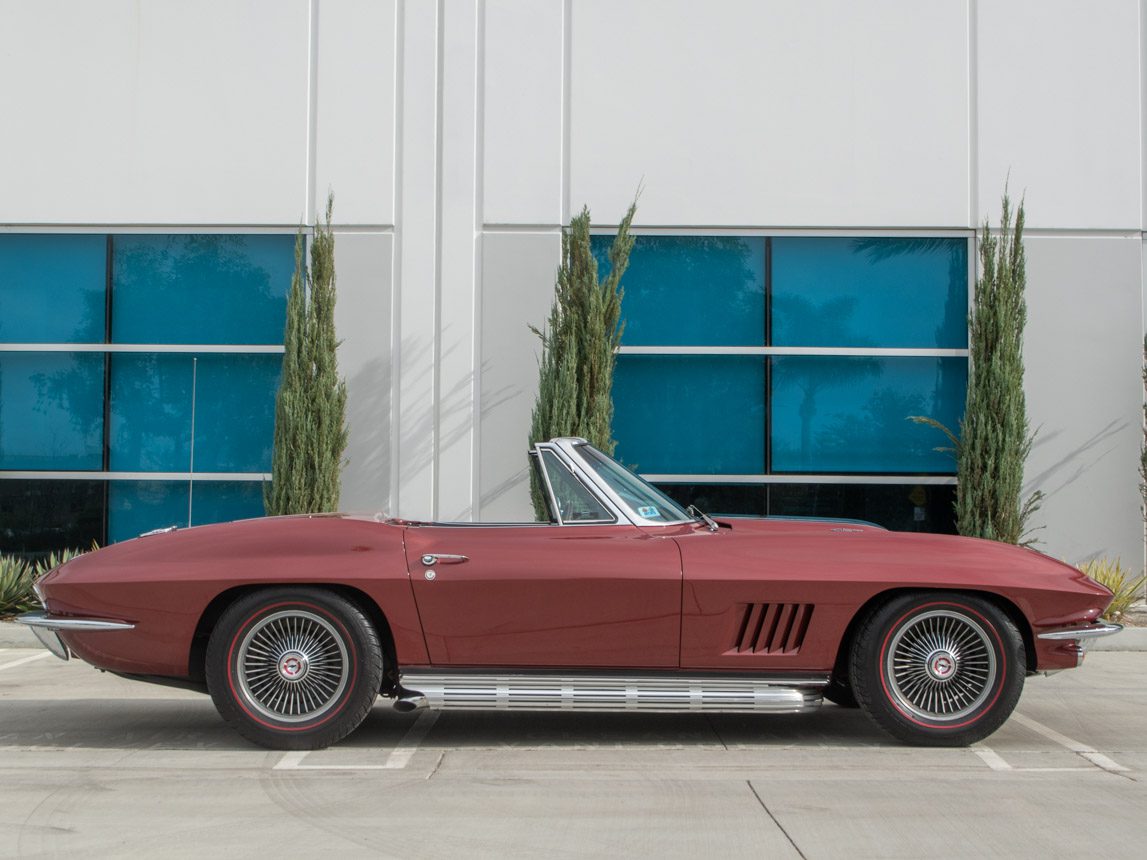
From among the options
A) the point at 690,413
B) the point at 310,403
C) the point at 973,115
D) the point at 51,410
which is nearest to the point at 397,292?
the point at 310,403

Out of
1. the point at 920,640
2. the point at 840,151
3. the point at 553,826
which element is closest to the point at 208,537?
the point at 553,826

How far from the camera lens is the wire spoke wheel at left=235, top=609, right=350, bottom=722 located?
18.7 feet

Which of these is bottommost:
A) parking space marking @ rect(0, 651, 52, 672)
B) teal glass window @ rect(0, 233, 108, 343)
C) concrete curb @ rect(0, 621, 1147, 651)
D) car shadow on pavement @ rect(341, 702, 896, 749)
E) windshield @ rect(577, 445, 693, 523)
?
parking space marking @ rect(0, 651, 52, 672)

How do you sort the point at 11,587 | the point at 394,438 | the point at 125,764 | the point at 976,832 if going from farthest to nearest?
the point at 394,438, the point at 11,587, the point at 125,764, the point at 976,832

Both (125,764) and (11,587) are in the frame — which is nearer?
(125,764)

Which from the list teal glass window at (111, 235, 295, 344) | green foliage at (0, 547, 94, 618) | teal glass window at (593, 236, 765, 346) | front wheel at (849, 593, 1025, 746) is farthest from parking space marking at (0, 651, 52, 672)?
front wheel at (849, 593, 1025, 746)

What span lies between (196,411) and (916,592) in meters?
8.49

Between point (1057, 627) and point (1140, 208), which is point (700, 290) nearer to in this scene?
point (1140, 208)

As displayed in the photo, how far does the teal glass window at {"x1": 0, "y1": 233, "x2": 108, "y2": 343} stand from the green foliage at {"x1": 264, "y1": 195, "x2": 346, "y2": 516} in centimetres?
226

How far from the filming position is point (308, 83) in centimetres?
1236

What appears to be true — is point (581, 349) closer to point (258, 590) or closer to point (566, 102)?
point (566, 102)

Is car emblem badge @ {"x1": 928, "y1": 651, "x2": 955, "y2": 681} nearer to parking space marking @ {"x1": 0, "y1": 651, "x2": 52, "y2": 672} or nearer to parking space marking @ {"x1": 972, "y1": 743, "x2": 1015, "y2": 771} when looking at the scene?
parking space marking @ {"x1": 972, "y1": 743, "x2": 1015, "y2": 771}

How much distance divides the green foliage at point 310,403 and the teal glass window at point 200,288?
78cm

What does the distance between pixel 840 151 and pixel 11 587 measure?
828cm
